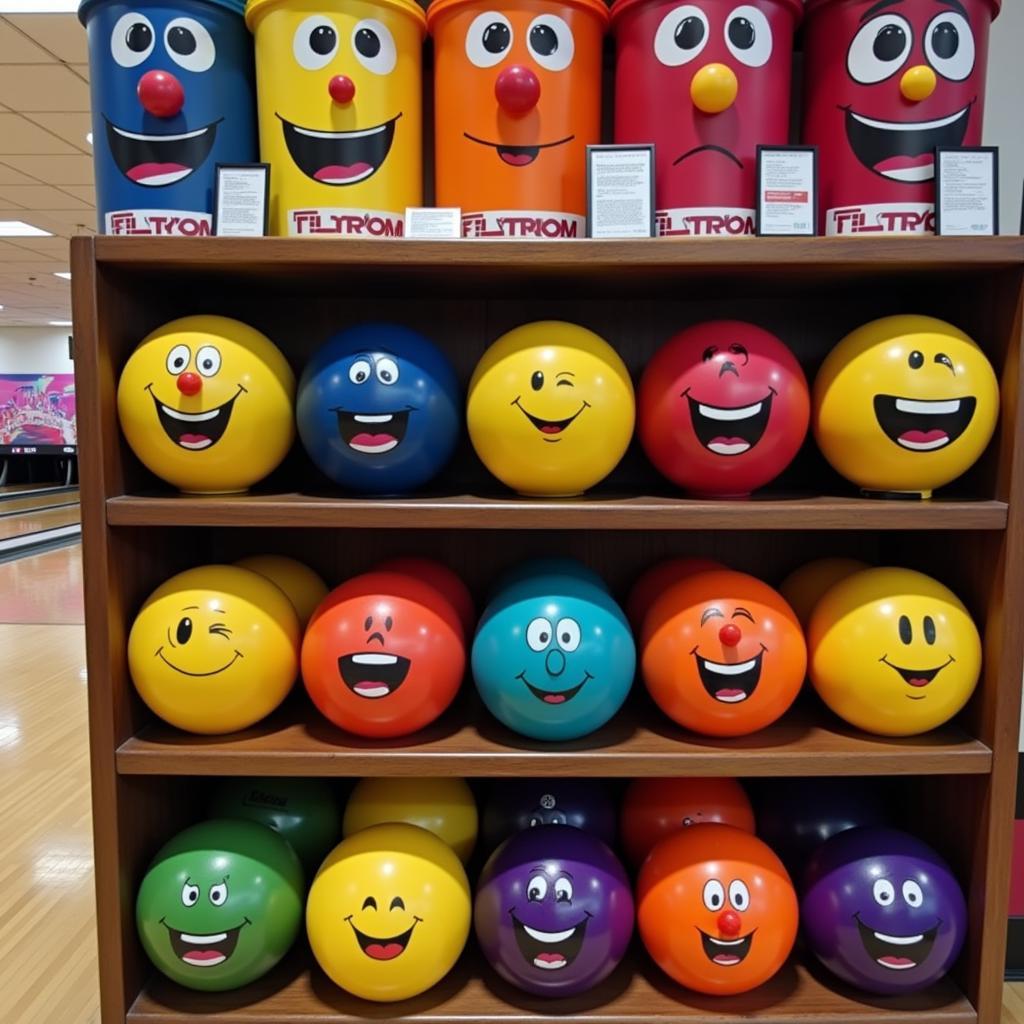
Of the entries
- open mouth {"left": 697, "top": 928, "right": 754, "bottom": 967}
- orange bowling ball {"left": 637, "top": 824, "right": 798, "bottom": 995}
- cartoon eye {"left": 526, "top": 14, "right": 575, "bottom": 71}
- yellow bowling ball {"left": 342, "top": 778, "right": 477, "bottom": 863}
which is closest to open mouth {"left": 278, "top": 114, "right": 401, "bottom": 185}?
cartoon eye {"left": 526, "top": 14, "right": 575, "bottom": 71}

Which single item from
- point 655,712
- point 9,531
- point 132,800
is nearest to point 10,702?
point 132,800

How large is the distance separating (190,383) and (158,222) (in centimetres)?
35

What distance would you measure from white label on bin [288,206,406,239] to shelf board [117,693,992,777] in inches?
39.2

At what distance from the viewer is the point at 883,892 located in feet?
5.43

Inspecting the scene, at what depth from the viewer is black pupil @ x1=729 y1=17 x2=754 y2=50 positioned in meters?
1.61

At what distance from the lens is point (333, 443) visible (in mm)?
1631

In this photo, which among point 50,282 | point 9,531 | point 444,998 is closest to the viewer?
point 444,998

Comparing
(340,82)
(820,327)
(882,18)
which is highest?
(882,18)

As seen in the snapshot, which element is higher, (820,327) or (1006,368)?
(820,327)

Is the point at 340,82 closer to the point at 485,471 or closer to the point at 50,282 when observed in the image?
the point at 485,471

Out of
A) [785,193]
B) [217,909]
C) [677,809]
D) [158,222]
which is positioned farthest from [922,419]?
[217,909]

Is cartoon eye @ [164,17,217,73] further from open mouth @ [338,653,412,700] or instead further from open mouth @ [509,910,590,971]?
open mouth @ [509,910,590,971]

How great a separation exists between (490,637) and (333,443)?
48 centimetres

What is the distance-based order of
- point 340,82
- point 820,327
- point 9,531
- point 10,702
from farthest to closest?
point 9,531, point 10,702, point 820,327, point 340,82
